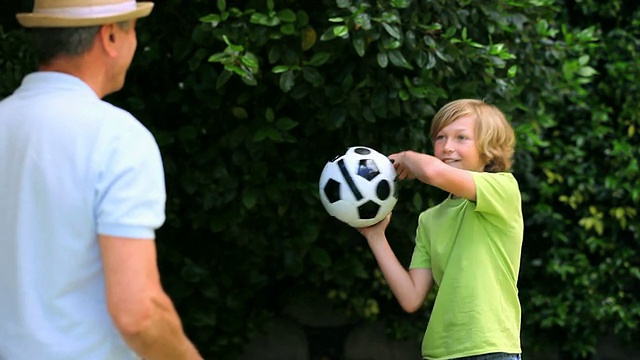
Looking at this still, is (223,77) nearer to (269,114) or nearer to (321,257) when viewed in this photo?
(269,114)

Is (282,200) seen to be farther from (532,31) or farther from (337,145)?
(532,31)

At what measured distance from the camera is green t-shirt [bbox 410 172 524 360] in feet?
10.5

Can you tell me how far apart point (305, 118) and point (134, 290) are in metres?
2.40

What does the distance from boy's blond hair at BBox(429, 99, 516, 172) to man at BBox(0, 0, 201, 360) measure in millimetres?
1529

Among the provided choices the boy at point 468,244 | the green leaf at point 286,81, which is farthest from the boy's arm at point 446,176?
the green leaf at point 286,81

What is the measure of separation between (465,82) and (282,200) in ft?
3.07

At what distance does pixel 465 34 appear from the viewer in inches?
167

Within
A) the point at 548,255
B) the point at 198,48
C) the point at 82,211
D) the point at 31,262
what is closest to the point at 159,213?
the point at 82,211

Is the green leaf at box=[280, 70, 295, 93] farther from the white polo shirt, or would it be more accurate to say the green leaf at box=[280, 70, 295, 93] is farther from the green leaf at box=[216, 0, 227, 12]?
the white polo shirt

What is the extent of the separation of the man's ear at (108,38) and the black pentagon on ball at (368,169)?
1.34 meters

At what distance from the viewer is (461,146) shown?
3371 millimetres

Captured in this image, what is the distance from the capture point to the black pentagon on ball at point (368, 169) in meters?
3.39

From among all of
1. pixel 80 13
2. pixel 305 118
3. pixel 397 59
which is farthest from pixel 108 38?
pixel 305 118

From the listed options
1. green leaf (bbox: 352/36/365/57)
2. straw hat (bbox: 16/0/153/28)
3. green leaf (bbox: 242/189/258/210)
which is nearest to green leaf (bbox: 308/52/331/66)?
green leaf (bbox: 352/36/365/57)
